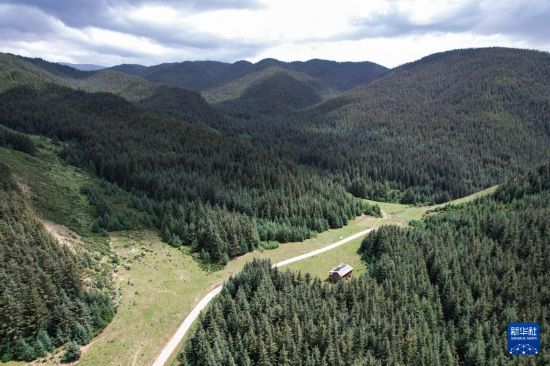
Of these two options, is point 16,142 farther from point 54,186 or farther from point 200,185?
Result: point 200,185

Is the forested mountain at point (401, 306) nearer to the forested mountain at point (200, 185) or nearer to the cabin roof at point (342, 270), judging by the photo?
the cabin roof at point (342, 270)

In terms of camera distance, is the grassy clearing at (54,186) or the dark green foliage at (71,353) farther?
the grassy clearing at (54,186)

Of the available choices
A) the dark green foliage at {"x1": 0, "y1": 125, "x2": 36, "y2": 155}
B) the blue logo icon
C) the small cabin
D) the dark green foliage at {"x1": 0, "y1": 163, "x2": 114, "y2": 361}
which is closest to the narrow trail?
the dark green foliage at {"x1": 0, "y1": 163, "x2": 114, "y2": 361}

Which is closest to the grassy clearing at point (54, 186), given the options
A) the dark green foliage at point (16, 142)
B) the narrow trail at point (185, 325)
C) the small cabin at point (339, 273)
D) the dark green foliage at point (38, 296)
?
the dark green foliage at point (16, 142)

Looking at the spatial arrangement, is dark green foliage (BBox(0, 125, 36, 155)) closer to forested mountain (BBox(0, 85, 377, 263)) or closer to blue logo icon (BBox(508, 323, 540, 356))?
forested mountain (BBox(0, 85, 377, 263))

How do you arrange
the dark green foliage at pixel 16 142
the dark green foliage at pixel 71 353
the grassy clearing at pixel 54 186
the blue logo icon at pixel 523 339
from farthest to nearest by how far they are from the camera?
the dark green foliage at pixel 16 142 → the grassy clearing at pixel 54 186 → the blue logo icon at pixel 523 339 → the dark green foliage at pixel 71 353

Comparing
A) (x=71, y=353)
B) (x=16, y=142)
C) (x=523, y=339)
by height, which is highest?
(x=16, y=142)


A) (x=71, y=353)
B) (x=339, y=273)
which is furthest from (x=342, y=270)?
(x=71, y=353)
